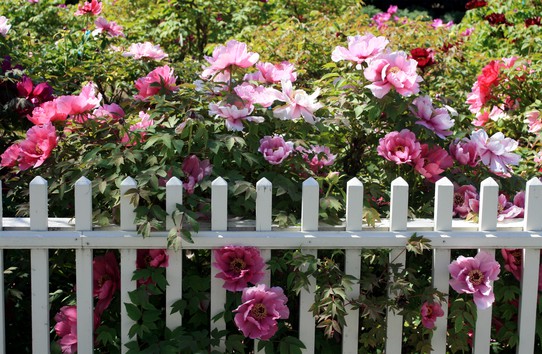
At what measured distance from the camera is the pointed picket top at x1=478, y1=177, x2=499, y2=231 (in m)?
2.80

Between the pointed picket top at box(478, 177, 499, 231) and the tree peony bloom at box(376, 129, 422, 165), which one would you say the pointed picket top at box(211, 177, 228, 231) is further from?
the pointed picket top at box(478, 177, 499, 231)

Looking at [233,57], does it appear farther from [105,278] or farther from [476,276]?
[476,276]

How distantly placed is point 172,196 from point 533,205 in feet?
4.01

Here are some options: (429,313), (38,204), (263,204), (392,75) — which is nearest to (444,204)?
(429,313)

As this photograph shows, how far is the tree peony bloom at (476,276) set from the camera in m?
2.78

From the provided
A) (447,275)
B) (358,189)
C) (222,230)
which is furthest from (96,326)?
(447,275)

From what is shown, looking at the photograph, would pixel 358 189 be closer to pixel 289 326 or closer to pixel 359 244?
pixel 359 244

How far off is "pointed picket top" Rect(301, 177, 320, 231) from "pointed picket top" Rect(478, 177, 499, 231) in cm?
56

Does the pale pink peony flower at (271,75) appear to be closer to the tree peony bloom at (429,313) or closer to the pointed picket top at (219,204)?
the pointed picket top at (219,204)

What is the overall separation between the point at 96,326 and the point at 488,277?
1.33 m

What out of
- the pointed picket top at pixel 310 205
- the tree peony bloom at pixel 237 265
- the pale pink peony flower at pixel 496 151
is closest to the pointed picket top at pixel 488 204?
the pale pink peony flower at pixel 496 151

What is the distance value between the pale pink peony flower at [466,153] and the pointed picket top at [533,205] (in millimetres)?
286

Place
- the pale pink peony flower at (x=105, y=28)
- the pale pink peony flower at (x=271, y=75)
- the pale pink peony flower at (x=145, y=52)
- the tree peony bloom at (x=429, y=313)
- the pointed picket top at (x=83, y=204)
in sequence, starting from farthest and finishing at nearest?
the pale pink peony flower at (x=105, y=28) → the pale pink peony flower at (x=145, y=52) → the pale pink peony flower at (x=271, y=75) → the tree peony bloom at (x=429, y=313) → the pointed picket top at (x=83, y=204)

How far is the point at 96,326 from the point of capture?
287 centimetres
